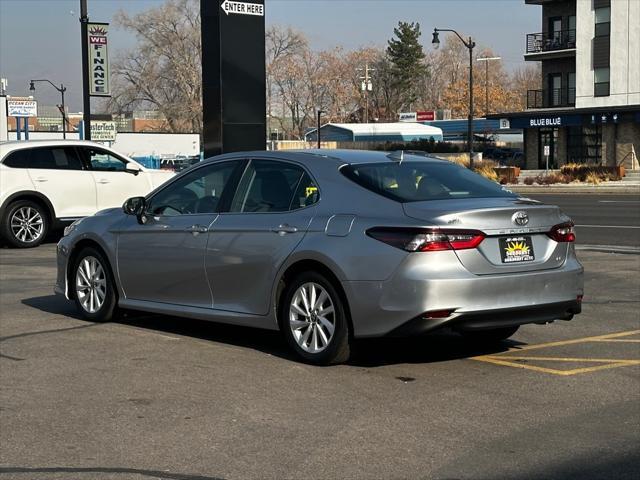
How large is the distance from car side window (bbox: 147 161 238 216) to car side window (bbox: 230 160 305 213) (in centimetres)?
22

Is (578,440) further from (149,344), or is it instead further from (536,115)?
(536,115)

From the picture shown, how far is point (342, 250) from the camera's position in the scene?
22.0 feet

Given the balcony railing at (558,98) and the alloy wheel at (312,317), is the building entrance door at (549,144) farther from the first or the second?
the alloy wheel at (312,317)

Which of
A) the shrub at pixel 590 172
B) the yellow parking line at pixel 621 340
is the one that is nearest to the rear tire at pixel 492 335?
the yellow parking line at pixel 621 340

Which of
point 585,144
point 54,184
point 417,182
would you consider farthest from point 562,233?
point 585,144

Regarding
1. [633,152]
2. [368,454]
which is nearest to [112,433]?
[368,454]

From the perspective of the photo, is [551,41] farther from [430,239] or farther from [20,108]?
[430,239]

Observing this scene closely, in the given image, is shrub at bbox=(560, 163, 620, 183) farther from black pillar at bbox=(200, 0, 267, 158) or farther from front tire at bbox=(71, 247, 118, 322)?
front tire at bbox=(71, 247, 118, 322)

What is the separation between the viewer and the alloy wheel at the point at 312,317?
6.87 meters

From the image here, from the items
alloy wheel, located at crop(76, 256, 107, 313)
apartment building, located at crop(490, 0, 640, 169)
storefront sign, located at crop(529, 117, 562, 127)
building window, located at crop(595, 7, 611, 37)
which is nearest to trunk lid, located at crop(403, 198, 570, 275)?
alloy wheel, located at crop(76, 256, 107, 313)

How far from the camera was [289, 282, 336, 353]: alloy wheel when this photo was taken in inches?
271

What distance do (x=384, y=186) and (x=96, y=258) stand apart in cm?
324

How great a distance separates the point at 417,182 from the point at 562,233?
115 centimetres

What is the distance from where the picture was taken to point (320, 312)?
6.92 metres
